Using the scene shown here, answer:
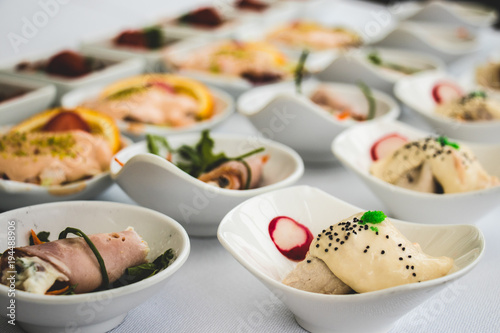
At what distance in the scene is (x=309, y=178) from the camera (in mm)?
1668

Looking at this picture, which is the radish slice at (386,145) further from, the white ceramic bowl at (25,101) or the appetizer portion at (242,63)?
the white ceramic bowl at (25,101)

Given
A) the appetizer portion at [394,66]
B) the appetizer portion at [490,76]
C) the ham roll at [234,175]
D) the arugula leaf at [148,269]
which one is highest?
the arugula leaf at [148,269]

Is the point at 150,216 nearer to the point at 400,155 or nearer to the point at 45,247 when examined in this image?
the point at 45,247

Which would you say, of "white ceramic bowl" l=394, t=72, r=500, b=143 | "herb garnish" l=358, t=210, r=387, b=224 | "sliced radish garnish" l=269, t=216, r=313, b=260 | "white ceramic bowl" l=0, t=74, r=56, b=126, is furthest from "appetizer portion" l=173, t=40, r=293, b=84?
"herb garnish" l=358, t=210, r=387, b=224

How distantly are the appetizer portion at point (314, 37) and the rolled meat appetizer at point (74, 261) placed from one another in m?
2.18

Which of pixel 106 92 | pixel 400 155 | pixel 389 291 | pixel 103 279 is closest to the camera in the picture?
pixel 389 291

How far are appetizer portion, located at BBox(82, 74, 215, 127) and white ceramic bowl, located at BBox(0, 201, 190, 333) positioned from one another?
73cm

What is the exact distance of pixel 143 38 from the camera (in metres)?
2.68

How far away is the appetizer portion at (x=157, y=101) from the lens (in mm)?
1797

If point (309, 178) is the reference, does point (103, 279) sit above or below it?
above

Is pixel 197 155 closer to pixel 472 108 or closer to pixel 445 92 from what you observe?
pixel 472 108

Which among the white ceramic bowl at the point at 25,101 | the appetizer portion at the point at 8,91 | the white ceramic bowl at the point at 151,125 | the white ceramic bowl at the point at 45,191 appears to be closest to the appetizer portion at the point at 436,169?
the white ceramic bowl at the point at 151,125

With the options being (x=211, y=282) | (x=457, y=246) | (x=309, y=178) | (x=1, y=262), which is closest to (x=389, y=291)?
(x=457, y=246)

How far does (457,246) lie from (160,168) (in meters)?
0.63
